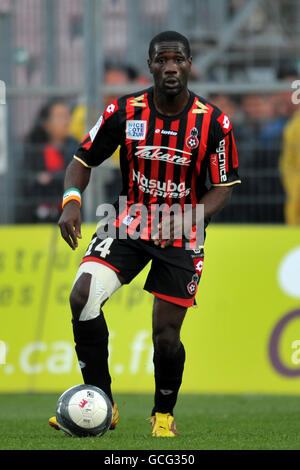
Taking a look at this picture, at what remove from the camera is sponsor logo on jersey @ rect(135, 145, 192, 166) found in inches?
263

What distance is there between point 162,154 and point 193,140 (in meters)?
0.21

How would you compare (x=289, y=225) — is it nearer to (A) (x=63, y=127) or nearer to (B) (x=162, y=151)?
(A) (x=63, y=127)

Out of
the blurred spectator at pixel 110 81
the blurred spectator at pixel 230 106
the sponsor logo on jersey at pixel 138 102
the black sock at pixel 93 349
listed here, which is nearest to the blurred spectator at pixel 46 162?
the blurred spectator at pixel 110 81

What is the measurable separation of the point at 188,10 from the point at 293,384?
443cm

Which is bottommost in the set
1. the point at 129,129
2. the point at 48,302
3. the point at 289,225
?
the point at 48,302

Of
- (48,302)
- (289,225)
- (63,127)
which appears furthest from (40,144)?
(289,225)

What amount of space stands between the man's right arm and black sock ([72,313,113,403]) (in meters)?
0.49

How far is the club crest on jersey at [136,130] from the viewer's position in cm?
667

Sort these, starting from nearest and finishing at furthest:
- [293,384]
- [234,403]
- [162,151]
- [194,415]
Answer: [162,151] → [194,415] → [234,403] → [293,384]

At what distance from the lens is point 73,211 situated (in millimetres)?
6559

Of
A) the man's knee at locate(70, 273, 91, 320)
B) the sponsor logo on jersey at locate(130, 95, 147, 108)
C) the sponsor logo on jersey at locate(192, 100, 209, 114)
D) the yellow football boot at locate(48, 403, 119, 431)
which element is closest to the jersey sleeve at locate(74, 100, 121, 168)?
the sponsor logo on jersey at locate(130, 95, 147, 108)

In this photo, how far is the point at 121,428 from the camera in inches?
281

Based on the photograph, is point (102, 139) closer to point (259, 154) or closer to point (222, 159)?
point (222, 159)

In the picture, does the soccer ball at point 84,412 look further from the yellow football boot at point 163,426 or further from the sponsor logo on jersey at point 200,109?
the sponsor logo on jersey at point 200,109
